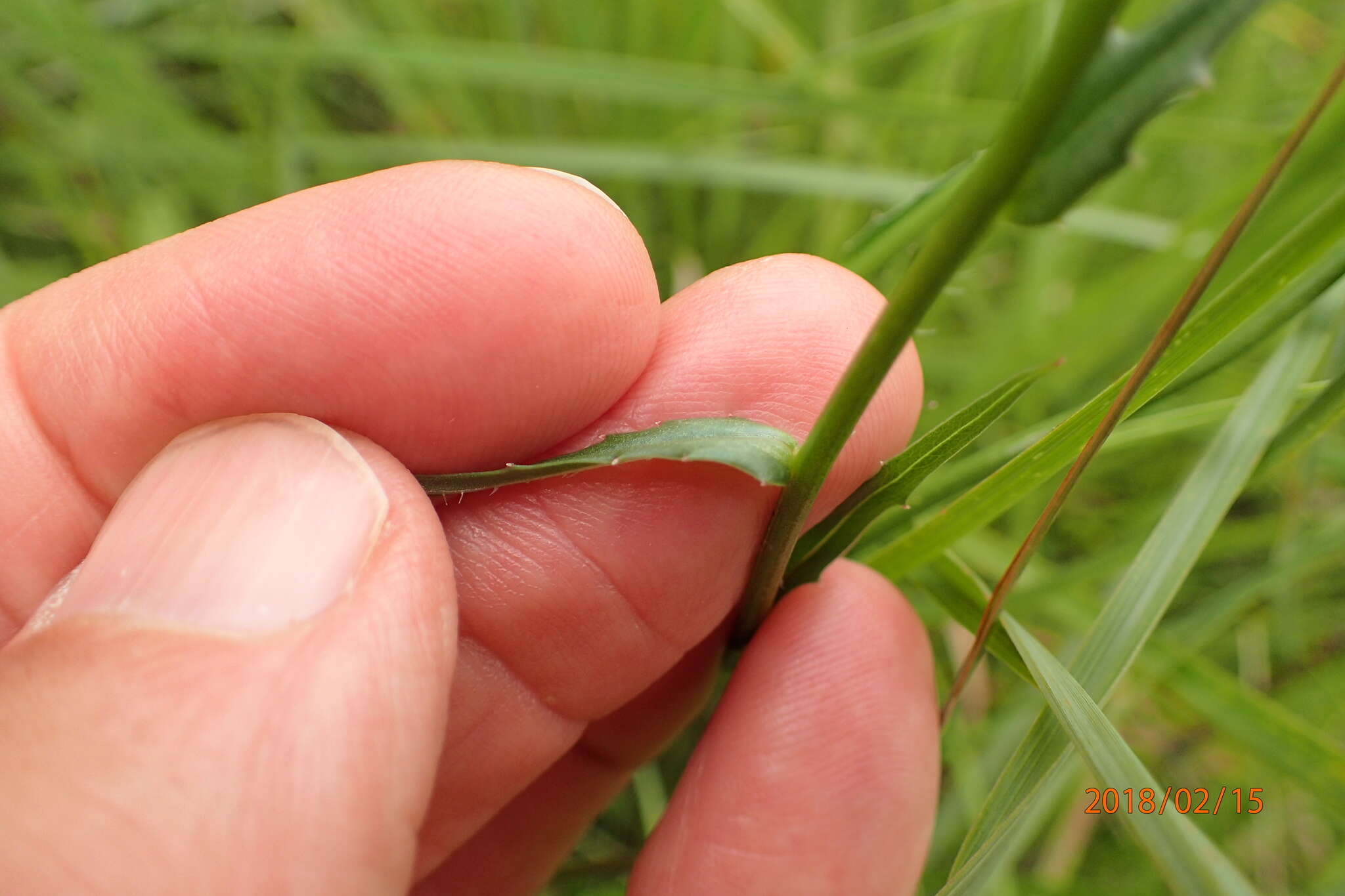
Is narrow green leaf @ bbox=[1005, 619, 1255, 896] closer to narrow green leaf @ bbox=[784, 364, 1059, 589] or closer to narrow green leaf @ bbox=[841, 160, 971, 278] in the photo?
narrow green leaf @ bbox=[784, 364, 1059, 589]

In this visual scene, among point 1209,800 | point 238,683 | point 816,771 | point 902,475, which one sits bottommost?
point 1209,800

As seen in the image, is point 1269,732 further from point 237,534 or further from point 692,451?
point 237,534

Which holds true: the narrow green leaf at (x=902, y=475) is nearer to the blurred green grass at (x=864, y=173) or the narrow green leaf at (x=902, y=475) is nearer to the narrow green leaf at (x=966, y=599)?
the narrow green leaf at (x=966, y=599)

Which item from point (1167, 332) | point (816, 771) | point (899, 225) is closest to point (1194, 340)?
point (1167, 332)

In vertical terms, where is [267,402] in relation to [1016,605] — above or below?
above

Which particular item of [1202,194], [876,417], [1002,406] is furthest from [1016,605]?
[1202,194]

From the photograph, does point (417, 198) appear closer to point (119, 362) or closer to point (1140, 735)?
point (119, 362)
